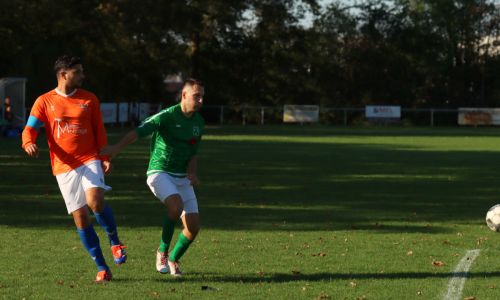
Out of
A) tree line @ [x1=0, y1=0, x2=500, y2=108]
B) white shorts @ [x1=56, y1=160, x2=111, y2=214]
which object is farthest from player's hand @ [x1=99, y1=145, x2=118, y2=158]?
tree line @ [x1=0, y1=0, x2=500, y2=108]

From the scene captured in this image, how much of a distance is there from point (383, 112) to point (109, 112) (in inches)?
947

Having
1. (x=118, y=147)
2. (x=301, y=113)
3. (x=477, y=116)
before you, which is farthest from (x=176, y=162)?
(x=301, y=113)

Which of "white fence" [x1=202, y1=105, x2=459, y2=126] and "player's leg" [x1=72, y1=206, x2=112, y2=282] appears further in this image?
"white fence" [x1=202, y1=105, x2=459, y2=126]

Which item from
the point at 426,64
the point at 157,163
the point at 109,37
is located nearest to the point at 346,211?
the point at 157,163

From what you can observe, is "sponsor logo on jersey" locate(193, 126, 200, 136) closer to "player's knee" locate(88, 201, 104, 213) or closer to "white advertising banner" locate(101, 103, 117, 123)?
"player's knee" locate(88, 201, 104, 213)

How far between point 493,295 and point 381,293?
0.95 m

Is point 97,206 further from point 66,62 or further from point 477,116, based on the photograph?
point 477,116

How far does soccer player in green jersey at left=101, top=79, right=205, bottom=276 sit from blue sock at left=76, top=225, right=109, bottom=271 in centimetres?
69

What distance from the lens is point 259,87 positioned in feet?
264

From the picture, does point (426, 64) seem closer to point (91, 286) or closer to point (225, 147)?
point (225, 147)

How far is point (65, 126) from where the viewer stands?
31.6 feet

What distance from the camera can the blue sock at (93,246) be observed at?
9.70 meters

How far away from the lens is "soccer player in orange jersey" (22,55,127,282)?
9.60 m

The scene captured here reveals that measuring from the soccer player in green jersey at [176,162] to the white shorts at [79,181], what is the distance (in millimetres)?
584
